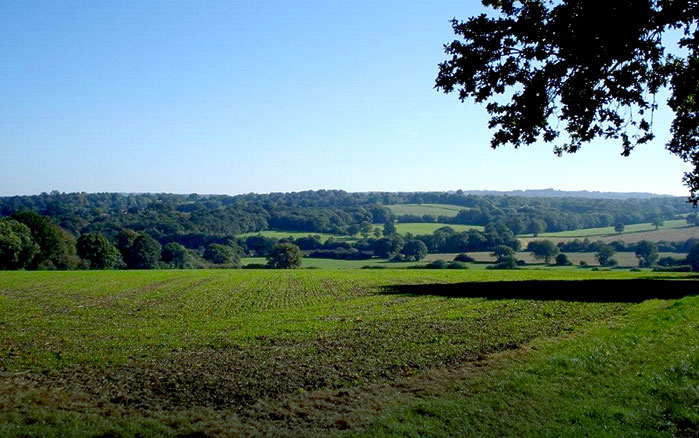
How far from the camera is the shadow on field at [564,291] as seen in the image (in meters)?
31.3

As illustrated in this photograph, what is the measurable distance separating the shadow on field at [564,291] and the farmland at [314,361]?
618 mm

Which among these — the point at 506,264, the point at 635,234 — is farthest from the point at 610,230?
the point at 506,264

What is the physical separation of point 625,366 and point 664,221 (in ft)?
424

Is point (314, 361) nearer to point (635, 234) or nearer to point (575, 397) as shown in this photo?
point (575, 397)

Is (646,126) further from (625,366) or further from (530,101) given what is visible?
(625,366)

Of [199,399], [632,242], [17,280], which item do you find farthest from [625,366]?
[632,242]

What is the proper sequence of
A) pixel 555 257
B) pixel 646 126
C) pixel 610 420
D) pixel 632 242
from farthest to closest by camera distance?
1. pixel 632 242
2. pixel 555 257
3. pixel 646 126
4. pixel 610 420

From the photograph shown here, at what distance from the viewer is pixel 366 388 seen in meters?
13.3

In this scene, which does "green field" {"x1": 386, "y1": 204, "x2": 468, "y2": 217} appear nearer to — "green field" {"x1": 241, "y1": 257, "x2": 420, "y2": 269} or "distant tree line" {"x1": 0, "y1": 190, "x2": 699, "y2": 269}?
"distant tree line" {"x1": 0, "y1": 190, "x2": 699, "y2": 269}

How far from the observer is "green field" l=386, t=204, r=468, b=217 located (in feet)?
502

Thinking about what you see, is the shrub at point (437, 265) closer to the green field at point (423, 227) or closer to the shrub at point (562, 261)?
the shrub at point (562, 261)

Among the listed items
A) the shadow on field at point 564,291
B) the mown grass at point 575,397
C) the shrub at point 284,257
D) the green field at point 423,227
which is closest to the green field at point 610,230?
the green field at point 423,227

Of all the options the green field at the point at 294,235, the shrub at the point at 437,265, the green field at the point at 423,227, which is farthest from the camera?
the green field at the point at 423,227

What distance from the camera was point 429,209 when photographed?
16125cm
